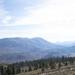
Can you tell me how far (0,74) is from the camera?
156 m

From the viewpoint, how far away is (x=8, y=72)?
143 metres

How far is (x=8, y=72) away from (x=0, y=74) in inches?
632

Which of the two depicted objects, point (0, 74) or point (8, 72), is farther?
point (0, 74)
